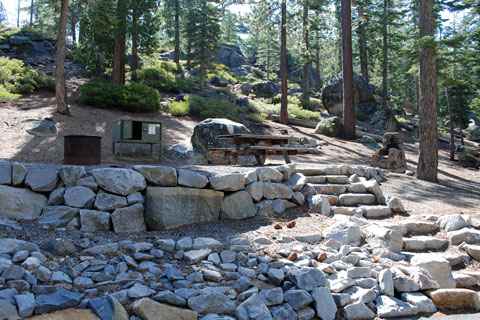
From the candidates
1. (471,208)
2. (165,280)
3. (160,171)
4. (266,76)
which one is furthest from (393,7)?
(165,280)

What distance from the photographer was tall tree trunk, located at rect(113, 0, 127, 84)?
17531 mm

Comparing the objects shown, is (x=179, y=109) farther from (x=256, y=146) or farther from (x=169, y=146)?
(x=256, y=146)

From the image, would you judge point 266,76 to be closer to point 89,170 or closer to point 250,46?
point 250,46

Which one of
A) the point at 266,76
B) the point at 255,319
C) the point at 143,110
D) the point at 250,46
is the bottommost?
the point at 255,319

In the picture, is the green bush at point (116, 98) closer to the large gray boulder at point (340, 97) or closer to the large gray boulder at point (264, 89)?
the large gray boulder at point (264, 89)

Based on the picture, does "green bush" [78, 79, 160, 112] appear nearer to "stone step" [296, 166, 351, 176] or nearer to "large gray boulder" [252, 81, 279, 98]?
"stone step" [296, 166, 351, 176]

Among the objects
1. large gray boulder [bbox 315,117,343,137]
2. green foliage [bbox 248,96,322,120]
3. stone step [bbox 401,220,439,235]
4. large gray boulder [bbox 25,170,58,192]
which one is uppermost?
green foliage [bbox 248,96,322,120]

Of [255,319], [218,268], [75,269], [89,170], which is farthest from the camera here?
[89,170]

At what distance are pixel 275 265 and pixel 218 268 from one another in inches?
25.9

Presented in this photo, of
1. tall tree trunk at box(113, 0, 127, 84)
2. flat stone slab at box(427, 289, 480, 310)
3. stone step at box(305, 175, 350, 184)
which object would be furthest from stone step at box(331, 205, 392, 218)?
tall tree trunk at box(113, 0, 127, 84)

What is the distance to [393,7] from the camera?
26.0 meters

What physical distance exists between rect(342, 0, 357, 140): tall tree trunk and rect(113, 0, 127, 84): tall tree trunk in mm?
9923

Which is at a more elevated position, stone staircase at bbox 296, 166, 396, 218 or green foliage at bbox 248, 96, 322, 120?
green foliage at bbox 248, 96, 322, 120

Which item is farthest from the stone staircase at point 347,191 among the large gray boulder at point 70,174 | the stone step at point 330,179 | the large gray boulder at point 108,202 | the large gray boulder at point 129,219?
the large gray boulder at point 70,174
